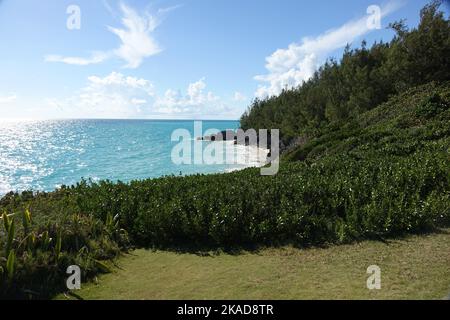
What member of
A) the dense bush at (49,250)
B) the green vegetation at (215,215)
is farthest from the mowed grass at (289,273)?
the green vegetation at (215,215)

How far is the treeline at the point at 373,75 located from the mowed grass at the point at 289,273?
70.4ft

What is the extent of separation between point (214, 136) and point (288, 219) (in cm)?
7479

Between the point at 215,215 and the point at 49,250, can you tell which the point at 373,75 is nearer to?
the point at 215,215

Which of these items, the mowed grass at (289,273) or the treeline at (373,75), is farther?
the treeline at (373,75)

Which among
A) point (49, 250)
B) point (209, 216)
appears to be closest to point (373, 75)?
point (209, 216)

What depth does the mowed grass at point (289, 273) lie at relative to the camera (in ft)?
17.7

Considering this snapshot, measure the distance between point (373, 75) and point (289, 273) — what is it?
37.1m

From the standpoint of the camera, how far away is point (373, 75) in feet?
127

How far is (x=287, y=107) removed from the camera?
205 ft

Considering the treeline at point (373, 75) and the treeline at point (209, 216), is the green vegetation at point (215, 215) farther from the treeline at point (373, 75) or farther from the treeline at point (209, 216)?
the treeline at point (373, 75)
